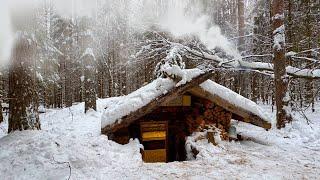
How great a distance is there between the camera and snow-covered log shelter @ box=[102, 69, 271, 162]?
789 centimetres

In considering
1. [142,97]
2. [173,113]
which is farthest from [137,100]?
[173,113]

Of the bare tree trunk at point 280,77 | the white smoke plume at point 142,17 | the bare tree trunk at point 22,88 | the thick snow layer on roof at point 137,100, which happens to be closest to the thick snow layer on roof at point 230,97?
the thick snow layer on roof at point 137,100

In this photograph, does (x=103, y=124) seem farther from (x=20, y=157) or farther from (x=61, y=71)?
(x=61, y=71)

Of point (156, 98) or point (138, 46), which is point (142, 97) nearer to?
point (156, 98)

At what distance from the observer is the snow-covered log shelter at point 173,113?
7.89m

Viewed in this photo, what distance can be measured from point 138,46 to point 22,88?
8.43m

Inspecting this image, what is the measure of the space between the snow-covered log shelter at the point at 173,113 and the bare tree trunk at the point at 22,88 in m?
1.72

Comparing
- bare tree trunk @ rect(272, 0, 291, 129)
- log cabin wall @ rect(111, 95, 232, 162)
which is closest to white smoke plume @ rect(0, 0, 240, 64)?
bare tree trunk @ rect(272, 0, 291, 129)

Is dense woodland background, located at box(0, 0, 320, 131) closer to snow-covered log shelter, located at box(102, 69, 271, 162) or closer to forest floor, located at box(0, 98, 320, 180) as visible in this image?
forest floor, located at box(0, 98, 320, 180)

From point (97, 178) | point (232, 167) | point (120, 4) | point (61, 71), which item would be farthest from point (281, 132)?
point (61, 71)

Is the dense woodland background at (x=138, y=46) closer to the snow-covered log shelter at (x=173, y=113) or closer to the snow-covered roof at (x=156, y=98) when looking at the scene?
the snow-covered roof at (x=156, y=98)

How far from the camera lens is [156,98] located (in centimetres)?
796

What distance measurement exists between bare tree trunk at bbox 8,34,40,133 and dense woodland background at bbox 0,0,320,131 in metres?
0.02

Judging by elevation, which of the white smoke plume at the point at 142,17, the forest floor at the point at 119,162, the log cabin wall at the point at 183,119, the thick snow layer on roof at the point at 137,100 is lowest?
the forest floor at the point at 119,162
